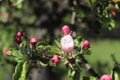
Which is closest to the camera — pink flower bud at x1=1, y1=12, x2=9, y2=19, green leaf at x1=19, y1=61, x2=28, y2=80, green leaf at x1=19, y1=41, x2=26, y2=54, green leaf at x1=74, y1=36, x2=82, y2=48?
green leaf at x1=19, y1=61, x2=28, y2=80

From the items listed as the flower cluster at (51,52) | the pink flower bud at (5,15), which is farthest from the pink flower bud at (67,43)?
the pink flower bud at (5,15)

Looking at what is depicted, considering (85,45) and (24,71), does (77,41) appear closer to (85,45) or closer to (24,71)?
(85,45)

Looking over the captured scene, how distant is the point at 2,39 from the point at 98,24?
2504mm

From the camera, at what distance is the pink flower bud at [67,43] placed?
271cm

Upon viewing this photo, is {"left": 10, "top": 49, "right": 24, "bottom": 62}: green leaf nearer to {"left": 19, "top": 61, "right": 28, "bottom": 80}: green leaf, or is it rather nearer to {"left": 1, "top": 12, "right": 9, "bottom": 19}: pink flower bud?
{"left": 19, "top": 61, "right": 28, "bottom": 80}: green leaf

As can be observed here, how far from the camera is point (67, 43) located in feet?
8.84

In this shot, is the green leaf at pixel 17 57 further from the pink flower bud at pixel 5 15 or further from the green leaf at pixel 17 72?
the pink flower bud at pixel 5 15

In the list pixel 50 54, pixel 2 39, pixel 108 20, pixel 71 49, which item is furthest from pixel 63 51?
pixel 2 39

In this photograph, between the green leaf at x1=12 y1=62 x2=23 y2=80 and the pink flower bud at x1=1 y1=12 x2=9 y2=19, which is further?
the pink flower bud at x1=1 y1=12 x2=9 y2=19

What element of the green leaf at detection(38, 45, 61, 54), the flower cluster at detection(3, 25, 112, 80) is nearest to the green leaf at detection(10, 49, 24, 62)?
the flower cluster at detection(3, 25, 112, 80)

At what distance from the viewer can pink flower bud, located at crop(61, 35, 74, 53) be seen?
2.71m

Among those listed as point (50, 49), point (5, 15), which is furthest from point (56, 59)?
point (5, 15)

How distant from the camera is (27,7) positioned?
21.8ft

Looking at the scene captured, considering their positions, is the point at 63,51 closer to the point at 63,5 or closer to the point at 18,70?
the point at 18,70
